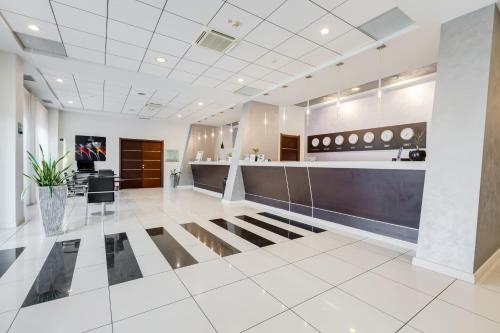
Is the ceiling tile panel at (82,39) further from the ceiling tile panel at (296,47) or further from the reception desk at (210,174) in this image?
the reception desk at (210,174)

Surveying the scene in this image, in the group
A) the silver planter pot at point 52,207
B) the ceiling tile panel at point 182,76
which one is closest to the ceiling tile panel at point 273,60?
the ceiling tile panel at point 182,76

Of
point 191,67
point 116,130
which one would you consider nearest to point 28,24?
point 191,67

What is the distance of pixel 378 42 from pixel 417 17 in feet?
2.41

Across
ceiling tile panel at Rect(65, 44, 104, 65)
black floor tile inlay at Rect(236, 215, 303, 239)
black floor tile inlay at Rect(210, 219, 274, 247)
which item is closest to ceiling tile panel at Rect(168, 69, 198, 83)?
ceiling tile panel at Rect(65, 44, 104, 65)

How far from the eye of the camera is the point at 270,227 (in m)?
4.57

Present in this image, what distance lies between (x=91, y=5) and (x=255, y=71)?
123 inches

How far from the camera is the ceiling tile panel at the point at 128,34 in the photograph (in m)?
3.57

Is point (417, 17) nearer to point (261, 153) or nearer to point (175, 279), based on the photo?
point (175, 279)

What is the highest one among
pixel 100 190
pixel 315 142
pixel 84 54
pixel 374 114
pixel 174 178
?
pixel 84 54

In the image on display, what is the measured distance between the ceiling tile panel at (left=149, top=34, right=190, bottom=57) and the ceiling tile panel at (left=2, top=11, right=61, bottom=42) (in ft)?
4.82

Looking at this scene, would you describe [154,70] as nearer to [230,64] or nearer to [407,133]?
[230,64]

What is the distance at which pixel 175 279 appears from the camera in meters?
2.47

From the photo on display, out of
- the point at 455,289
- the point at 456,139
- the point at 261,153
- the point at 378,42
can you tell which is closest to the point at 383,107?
the point at 378,42

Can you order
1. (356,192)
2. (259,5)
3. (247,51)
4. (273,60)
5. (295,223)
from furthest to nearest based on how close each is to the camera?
1. (295,223)
2. (273,60)
3. (247,51)
4. (356,192)
5. (259,5)
